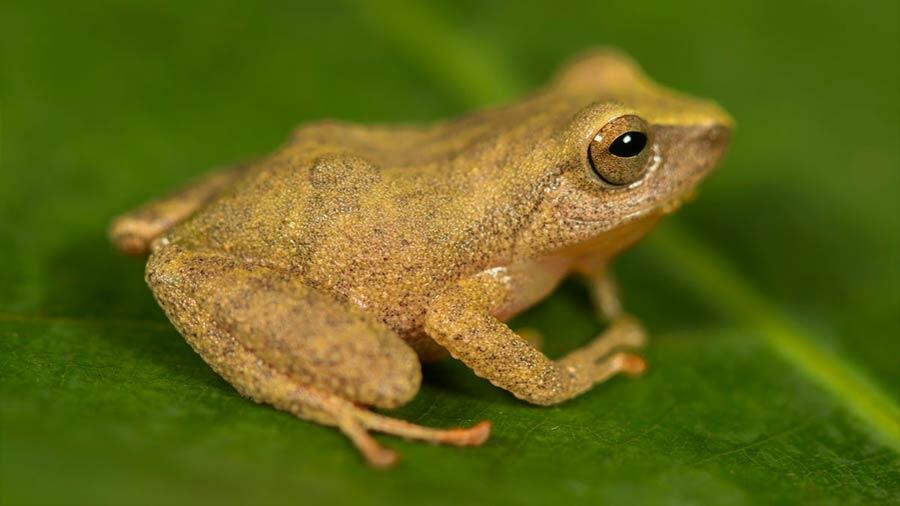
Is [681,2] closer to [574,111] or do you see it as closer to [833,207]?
[833,207]

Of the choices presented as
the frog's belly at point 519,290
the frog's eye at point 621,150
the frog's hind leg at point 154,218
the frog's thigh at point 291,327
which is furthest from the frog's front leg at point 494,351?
the frog's hind leg at point 154,218

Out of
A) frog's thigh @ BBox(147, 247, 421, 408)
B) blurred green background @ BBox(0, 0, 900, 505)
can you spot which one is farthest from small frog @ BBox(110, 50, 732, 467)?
blurred green background @ BBox(0, 0, 900, 505)

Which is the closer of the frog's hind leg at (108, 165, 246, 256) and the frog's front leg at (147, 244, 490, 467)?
the frog's front leg at (147, 244, 490, 467)

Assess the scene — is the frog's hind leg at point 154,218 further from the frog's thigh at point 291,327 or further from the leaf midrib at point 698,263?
the leaf midrib at point 698,263

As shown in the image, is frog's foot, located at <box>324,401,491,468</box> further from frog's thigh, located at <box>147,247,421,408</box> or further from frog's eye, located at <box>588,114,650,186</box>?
frog's eye, located at <box>588,114,650,186</box>

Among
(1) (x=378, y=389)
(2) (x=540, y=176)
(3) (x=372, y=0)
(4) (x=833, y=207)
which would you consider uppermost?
(3) (x=372, y=0)

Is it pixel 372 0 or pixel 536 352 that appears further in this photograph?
pixel 372 0

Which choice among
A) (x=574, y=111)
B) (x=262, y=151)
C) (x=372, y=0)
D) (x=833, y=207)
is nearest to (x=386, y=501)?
(x=574, y=111)

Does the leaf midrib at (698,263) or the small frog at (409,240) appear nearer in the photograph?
the small frog at (409,240)
